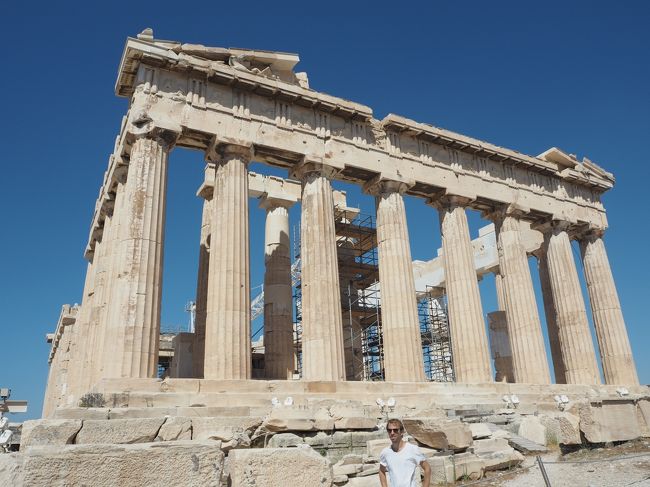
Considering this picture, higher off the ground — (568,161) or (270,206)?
(568,161)

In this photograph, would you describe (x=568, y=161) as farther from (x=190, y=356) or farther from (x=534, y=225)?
(x=190, y=356)

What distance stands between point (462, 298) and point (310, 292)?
668cm

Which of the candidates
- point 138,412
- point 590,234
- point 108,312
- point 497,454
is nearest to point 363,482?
point 497,454

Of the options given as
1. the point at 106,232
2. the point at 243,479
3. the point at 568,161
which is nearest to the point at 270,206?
the point at 106,232

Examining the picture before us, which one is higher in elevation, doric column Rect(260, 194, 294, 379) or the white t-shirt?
doric column Rect(260, 194, 294, 379)

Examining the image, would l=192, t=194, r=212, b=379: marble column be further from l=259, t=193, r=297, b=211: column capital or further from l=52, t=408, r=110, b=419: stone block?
l=52, t=408, r=110, b=419: stone block

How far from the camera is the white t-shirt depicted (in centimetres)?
577

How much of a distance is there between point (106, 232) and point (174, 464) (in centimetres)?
1745

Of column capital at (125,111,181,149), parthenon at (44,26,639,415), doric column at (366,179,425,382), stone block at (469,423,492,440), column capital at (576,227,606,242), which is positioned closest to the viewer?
stone block at (469,423,492,440)

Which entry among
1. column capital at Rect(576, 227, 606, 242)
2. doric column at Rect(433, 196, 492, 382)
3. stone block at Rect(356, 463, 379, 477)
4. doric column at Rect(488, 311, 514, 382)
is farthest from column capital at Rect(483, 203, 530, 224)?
stone block at Rect(356, 463, 379, 477)

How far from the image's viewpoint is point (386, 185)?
70.4 ft

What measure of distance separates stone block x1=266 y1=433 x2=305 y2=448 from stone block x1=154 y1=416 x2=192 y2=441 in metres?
1.68

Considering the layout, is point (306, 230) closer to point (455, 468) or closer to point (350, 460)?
point (350, 460)

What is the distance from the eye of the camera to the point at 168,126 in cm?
1728
